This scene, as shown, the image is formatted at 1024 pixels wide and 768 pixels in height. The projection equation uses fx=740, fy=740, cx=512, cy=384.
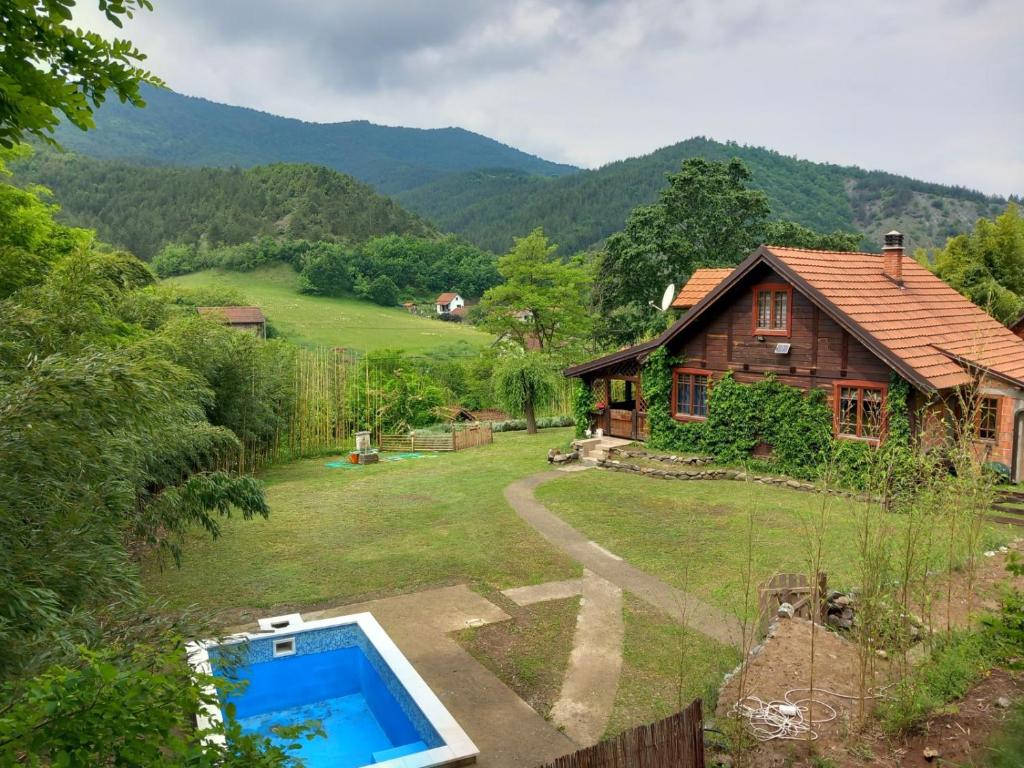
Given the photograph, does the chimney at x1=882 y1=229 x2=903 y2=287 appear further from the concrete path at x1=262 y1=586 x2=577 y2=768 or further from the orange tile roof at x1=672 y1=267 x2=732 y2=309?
the concrete path at x1=262 y1=586 x2=577 y2=768

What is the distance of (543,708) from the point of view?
7027 mm

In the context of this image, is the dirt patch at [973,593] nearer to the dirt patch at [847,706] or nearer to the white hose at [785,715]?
the dirt patch at [847,706]

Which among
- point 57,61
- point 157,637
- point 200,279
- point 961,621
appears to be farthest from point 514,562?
point 200,279

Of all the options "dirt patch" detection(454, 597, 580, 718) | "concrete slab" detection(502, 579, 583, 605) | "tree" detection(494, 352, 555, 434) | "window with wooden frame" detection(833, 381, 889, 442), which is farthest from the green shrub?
"tree" detection(494, 352, 555, 434)

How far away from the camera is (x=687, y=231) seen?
32.0 m

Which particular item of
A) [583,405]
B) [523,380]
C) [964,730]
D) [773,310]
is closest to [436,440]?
[523,380]

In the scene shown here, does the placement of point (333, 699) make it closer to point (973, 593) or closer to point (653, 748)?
point (653, 748)

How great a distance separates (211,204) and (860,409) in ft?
249

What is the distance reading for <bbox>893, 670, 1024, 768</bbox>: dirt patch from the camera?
16.6 ft

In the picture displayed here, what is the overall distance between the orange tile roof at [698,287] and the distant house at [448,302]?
4666 centimetres

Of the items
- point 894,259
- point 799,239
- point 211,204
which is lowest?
point 894,259

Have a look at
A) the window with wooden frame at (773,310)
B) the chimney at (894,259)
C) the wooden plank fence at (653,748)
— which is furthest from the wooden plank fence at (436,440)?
the wooden plank fence at (653,748)

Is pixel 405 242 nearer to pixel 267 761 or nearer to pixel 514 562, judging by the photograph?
pixel 514 562

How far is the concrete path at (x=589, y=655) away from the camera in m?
6.79
